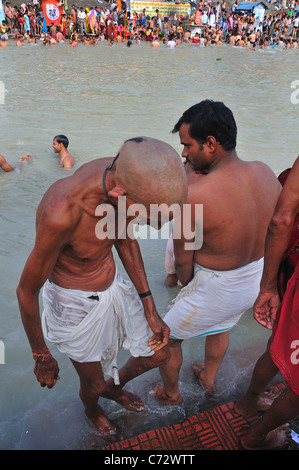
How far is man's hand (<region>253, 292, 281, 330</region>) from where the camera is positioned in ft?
6.26

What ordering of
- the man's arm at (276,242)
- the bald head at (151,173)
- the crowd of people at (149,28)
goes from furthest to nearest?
the crowd of people at (149,28) < the man's arm at (276,242) < the bald head at (151,173)

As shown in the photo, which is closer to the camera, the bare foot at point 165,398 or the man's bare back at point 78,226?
the man's bare back at point 78,226

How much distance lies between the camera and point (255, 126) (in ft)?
29.0

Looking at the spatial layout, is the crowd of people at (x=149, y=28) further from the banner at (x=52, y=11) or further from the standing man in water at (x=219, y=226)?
the standing man in water at (x=219, y=226)

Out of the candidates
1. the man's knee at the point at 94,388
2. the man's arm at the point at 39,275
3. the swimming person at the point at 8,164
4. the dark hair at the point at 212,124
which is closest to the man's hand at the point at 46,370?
the man's arm at the point at 39,275

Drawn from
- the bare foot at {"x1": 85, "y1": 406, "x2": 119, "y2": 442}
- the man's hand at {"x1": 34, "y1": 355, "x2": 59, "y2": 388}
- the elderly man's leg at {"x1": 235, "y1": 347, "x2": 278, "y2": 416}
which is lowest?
the bare foot at {"x1": 85, "y1": 406, "x2": 119, "y2": 442}

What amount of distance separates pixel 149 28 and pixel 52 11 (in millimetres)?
6044

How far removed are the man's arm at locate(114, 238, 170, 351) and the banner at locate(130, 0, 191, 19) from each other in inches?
1051

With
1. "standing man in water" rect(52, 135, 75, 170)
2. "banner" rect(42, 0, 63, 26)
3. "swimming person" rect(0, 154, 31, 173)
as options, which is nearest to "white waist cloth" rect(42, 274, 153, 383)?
"swimming person" rect(0, 154, 31, 173)

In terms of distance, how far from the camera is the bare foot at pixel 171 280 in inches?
146

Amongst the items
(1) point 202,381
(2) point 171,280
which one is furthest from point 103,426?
(2) point 171,280

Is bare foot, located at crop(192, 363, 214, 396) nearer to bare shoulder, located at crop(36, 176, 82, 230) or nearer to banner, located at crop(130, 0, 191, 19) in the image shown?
bare shoulder, located at crop(36, 176, 82, 230)

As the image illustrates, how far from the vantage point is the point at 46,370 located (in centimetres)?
189

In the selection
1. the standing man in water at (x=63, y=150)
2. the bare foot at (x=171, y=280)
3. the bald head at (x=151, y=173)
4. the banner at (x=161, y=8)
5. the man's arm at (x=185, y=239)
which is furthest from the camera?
the banner at (x=161, y=8)
